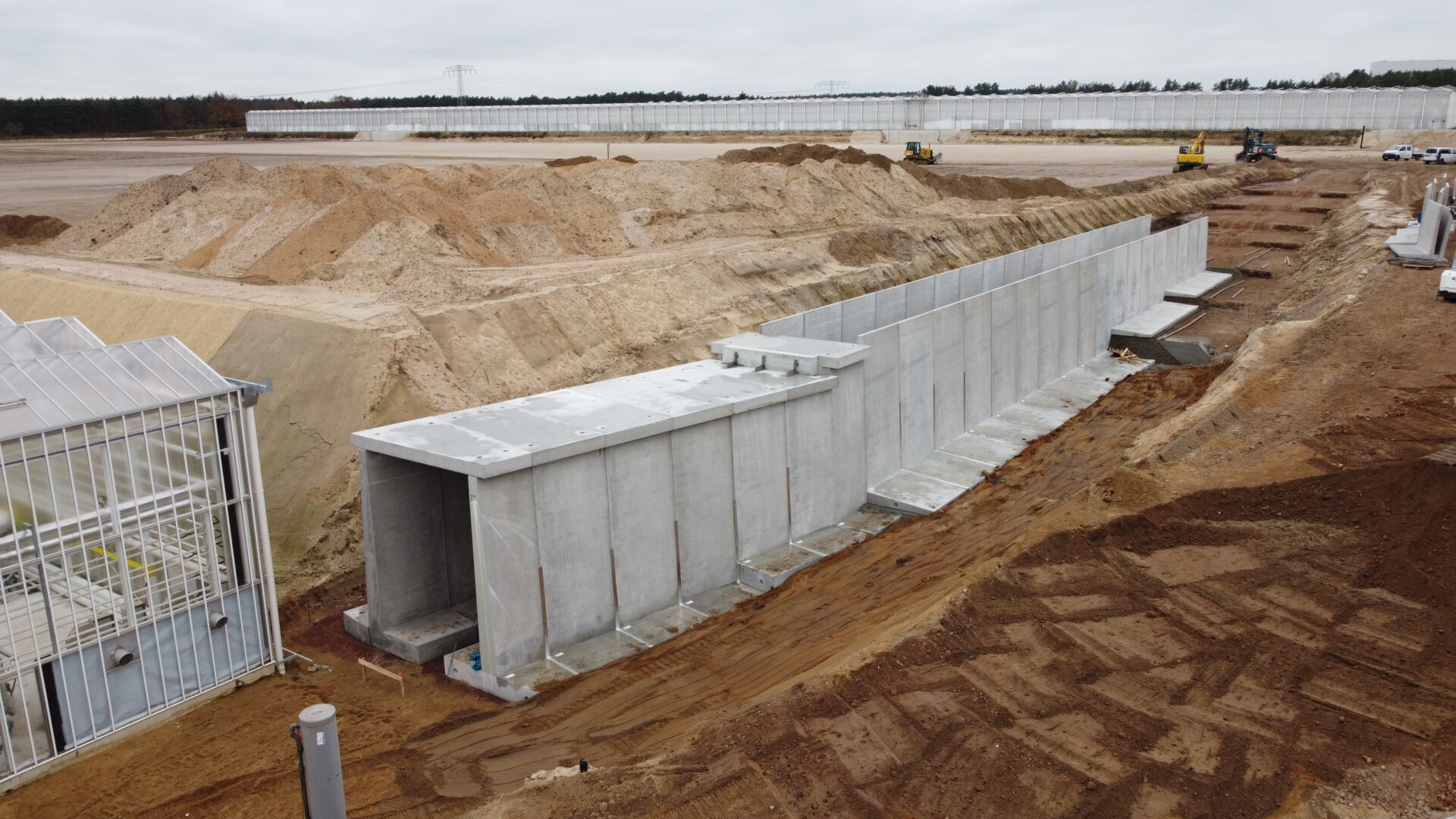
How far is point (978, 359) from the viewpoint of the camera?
2114cm

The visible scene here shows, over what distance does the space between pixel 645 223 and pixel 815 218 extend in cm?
635

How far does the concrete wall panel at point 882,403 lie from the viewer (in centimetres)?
1706

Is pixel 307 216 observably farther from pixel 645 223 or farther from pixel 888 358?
pixel 888 358

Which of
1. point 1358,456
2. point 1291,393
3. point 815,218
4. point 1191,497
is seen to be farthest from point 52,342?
point 815,218

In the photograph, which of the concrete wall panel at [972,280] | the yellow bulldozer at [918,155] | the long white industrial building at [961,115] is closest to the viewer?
the concrete wall panel at [972,280]

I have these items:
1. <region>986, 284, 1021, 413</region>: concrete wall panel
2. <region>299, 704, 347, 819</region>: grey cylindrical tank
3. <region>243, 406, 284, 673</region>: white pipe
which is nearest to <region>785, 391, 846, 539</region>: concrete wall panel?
<region>243, 406, 284, 673</region>: white pipe

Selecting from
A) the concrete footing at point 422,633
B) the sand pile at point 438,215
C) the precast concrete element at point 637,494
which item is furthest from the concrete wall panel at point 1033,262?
the concrete footing at point 422,633

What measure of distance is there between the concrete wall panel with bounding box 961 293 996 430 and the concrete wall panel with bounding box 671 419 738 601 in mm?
8501

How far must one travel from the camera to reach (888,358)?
17688 millimetres

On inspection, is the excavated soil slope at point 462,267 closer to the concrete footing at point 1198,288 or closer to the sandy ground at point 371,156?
the concrete footing at point 1198,288

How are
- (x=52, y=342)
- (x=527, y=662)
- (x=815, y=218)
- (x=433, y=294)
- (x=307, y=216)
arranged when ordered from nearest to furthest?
(x=527, y=662) < (x=52, y=342) < (x=433, y=294) < (x=307, y=216) < (x=815, y=218)

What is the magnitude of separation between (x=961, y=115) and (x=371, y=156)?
152ft

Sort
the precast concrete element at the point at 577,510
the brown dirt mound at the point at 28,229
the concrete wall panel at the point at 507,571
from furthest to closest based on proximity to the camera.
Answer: the brown dirt mound at the point at 28,229 → the precast concrete element at the point at 577,510 → the concrete wall panel at the point at 507,571

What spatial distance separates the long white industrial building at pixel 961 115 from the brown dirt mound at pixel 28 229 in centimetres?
5749
